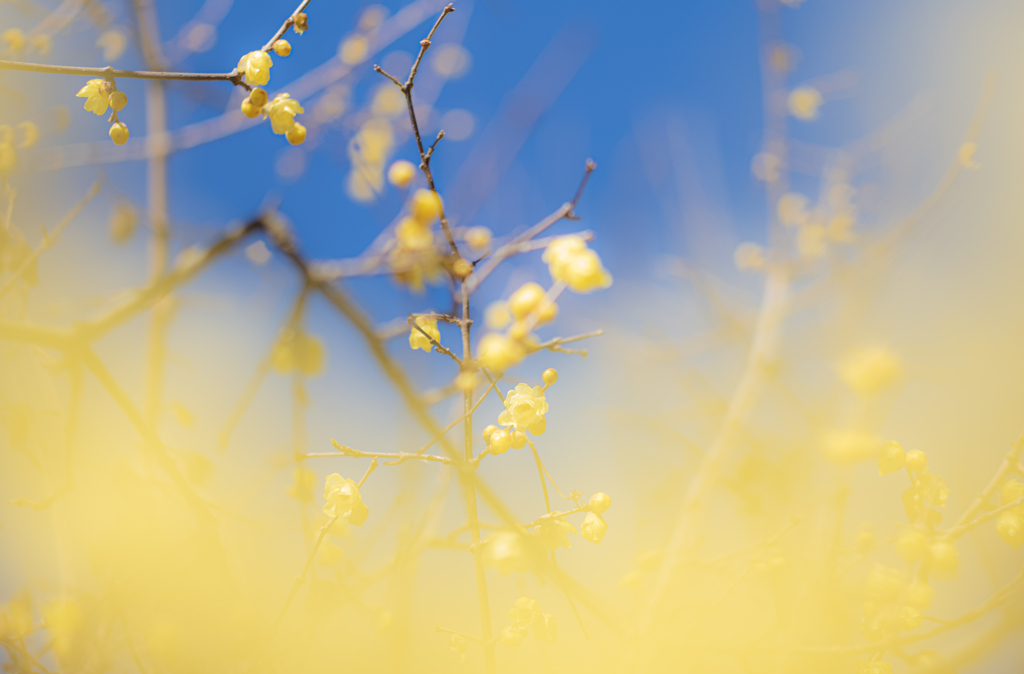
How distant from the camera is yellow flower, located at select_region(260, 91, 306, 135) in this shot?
2.67 ft

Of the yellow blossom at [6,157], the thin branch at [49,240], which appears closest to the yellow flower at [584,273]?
the thin branch at [49,240]

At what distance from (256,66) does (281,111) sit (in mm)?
71

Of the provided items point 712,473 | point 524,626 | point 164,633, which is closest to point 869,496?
point 712,473

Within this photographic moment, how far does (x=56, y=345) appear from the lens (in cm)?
101

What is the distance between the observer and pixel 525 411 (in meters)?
0.78

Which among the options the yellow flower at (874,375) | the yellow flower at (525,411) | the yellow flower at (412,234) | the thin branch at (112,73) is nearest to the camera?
the thin branch at (112,73)

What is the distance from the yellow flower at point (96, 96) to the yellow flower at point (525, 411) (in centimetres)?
85

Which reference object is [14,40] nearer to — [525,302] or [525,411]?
[525,302]

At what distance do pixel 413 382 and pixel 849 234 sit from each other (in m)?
2.01

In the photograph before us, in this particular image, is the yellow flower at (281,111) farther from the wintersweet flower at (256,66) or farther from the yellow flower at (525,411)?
the yellow flower at (525,411)

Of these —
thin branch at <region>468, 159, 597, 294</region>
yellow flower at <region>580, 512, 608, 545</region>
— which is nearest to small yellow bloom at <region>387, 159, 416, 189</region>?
thin branch at <region>468, 159, 597, 294</region>

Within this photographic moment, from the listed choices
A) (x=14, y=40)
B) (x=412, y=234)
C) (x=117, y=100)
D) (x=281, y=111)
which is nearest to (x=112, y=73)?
(x=117, y=100)

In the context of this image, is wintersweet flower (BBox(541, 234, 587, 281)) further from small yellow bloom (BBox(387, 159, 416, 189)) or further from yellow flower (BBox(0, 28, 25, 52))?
yellow flower (BBox(0, 28, 25, 52))

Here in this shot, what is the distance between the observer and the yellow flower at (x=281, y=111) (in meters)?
0.81
